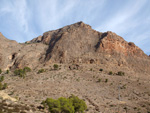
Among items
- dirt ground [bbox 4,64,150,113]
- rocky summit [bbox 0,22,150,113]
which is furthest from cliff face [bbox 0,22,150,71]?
dirt ground [bbox 4,64,150,113]

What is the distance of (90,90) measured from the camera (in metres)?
37.8

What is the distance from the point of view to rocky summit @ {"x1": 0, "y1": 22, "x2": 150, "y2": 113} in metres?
30.9

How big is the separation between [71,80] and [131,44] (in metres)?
51.1

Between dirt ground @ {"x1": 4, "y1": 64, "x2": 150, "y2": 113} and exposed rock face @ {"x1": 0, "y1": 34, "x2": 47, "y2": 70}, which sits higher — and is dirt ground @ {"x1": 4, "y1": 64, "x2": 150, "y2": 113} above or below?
below

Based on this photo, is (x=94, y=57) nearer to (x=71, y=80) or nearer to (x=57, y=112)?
(x=71, y=80)

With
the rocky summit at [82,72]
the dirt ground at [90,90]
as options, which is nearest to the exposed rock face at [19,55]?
the rocky summit at [82,72]

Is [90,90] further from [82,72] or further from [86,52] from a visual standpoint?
[86,52]

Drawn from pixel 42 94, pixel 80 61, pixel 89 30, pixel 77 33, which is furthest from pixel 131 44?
pixel 42 94

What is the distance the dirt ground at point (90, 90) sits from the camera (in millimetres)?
28578

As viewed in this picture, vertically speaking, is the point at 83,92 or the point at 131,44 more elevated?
the point at 131,44

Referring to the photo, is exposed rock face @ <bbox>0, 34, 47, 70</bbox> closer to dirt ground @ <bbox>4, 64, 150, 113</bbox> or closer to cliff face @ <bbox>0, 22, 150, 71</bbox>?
cliff face @ <bbox>0, 22, 150, 71</bbox>

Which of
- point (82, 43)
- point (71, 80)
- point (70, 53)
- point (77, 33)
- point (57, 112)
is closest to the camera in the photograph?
point (57, 112)

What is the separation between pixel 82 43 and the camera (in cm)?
7581

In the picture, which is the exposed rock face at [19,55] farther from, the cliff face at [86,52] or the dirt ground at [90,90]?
the dirt ground at [90,90]
